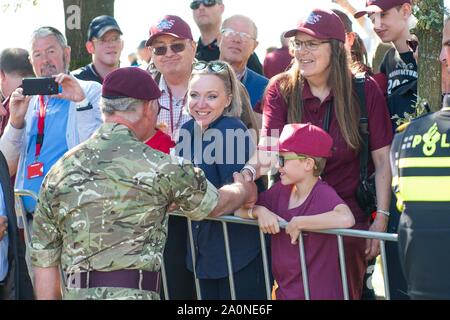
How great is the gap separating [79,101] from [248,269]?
188cm

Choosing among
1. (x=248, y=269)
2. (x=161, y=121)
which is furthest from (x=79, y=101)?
(x=248, y=269)

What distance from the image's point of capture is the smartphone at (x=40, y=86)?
6.56 metres

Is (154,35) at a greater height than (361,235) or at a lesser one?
greater

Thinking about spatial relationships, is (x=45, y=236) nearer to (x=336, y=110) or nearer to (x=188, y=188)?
(x=188, y=188)

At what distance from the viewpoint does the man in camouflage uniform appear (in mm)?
4676

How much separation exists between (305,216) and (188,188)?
2.86 feet

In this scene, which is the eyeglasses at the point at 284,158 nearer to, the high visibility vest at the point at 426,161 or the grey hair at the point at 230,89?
the grey hair at the point at 230,89

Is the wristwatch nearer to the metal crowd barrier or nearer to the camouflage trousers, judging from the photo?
the metal crowd barrier

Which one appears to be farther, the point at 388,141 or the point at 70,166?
the point at 388,141

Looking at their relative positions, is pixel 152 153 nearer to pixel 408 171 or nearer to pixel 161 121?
pixel 408 171

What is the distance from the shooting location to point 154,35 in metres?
6.96

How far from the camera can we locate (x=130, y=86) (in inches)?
189
